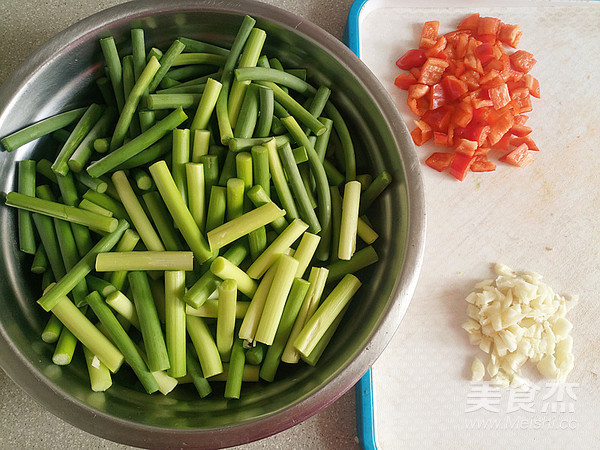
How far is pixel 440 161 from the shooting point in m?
1.76

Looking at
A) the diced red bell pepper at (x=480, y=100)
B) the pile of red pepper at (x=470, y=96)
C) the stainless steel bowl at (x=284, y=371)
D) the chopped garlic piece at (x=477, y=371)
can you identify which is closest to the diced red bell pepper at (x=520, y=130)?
the pile of red pepper at (x=470, y=96)

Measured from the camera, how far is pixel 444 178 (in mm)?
1774

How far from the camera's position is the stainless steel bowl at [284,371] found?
120cm

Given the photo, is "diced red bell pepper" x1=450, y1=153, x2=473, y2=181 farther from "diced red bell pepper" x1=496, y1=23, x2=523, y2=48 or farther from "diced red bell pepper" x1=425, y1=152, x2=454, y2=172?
"diced red bell pepper" x1=496, y1=23, x2=523, y2=48

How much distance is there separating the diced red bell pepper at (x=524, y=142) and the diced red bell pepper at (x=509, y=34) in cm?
33

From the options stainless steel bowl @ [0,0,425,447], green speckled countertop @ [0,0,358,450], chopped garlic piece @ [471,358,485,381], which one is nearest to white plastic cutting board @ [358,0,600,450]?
chopped garlic piece @ [471,358,485,381]

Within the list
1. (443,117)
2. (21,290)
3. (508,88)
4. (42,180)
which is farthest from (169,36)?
(508,88)

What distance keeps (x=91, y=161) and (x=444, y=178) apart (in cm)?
105

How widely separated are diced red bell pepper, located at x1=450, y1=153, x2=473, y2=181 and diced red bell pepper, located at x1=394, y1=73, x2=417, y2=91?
28cm

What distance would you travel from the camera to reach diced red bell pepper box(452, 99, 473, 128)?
5.69ft

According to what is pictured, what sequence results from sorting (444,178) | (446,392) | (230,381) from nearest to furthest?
(230,381) → (446,392) → (444,178)

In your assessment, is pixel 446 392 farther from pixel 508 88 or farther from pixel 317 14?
pixel 317 14

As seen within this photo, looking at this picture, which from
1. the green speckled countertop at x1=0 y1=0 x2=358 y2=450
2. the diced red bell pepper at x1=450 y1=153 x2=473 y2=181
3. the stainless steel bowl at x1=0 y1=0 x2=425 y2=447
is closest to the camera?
the stainless steel bowl at x1=0 y1=0 x2=425 y2=447

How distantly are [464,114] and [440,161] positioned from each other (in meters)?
0.16
